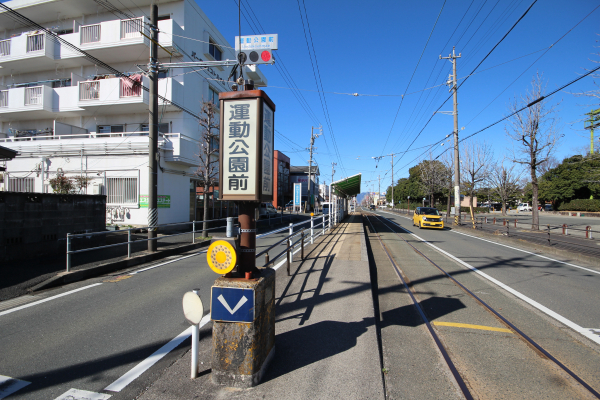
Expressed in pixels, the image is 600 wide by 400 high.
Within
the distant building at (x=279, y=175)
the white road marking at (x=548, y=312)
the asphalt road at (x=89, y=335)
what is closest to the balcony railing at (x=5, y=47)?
the asphalt road at (x=89, y=335)

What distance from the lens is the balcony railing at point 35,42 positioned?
20031mm

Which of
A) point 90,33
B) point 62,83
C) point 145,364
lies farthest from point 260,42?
point 62,83

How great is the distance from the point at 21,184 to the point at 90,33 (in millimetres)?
10481

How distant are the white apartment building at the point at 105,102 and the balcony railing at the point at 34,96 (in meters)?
0.07

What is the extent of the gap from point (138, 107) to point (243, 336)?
1978 centimetres

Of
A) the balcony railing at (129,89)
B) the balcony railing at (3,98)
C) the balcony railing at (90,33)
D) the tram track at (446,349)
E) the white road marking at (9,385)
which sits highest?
the balcony railing at (90,33)

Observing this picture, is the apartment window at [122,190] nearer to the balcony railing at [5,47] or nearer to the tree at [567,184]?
the balcony railing at [5,47]

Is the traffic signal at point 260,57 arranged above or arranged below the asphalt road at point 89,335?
above

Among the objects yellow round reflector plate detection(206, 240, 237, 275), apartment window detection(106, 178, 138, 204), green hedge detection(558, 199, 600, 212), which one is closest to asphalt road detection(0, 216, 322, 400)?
yellow round reflector plate detection(206, 240, 237, 275)

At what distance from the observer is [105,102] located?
17.9 meters

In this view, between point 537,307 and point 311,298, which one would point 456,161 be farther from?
point 311,298

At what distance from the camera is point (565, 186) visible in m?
45.7

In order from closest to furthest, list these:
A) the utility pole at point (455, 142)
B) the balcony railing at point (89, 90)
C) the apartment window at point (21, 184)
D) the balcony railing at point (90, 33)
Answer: the apartment window at point (21, 184), the balcony railing at point (89, 90), the balcony railing at point (90, 33), the utility pole at point (455, 142)

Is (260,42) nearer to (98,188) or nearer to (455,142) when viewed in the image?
(98,188)
